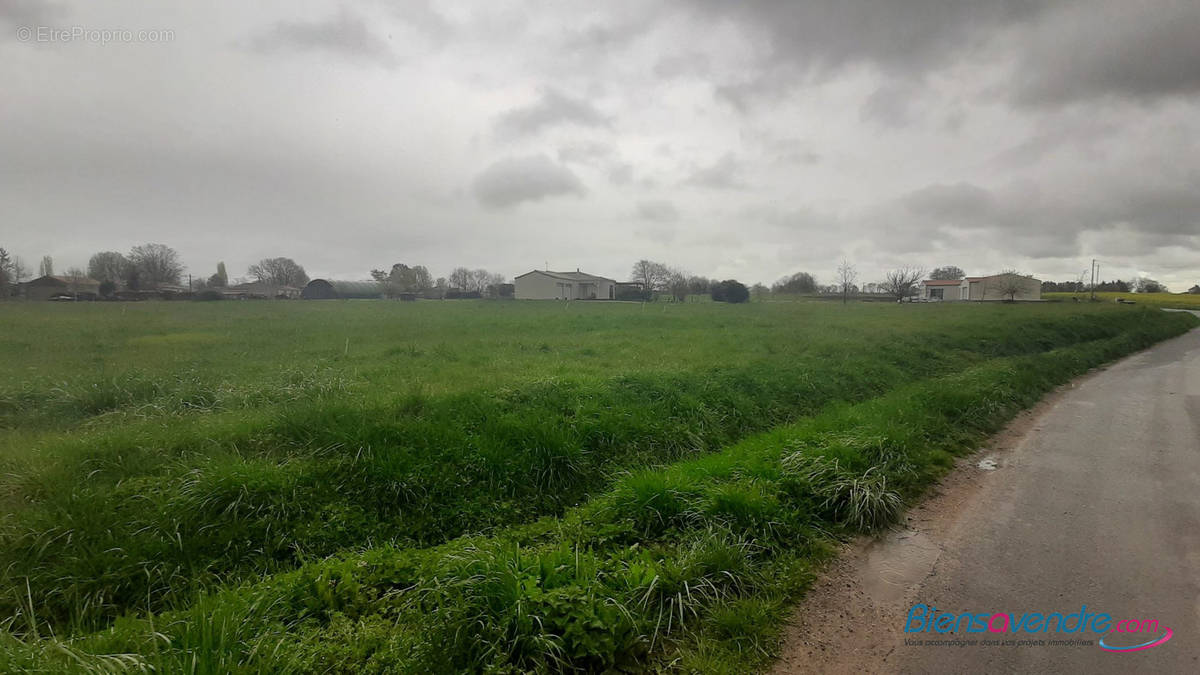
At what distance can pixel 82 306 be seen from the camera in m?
18.3

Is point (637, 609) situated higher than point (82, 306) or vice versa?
point (82, 306)

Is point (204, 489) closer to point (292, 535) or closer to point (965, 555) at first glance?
point (292, 535)

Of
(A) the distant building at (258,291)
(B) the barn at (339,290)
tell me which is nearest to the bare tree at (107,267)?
(A) the distant building at (258,291)

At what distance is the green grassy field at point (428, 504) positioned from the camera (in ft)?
10.9

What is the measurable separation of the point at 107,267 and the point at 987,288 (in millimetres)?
90291

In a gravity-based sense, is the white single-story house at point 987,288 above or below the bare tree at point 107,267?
above

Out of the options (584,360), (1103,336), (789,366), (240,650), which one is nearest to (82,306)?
(584,360)

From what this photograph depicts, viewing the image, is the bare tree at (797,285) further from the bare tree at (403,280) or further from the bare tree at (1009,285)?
the bare tree at (403,280)

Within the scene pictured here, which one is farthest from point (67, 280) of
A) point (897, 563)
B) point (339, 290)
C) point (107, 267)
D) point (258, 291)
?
point (339, 290)

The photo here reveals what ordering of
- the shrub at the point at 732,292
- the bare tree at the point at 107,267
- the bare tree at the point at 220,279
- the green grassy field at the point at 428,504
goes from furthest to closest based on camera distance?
the shrub at the point at 732,292 → the bare tree at the point at 220,279 → the bare tree at the point at 107,267 → the green grassy field at the point at 428,504

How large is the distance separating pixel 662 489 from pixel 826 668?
2.08 m

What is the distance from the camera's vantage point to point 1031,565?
4379 mm

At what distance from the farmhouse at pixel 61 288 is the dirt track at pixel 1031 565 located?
1907 cm

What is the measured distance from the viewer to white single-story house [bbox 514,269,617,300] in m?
72.2
